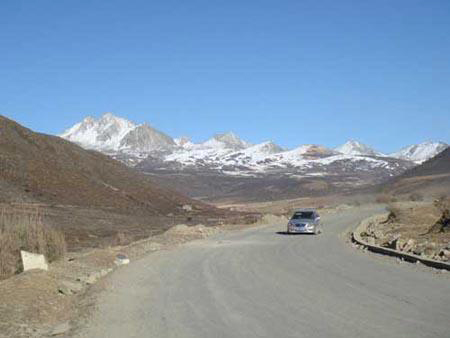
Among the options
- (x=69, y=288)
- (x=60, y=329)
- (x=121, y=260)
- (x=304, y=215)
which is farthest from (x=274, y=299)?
(x=304, y=215)

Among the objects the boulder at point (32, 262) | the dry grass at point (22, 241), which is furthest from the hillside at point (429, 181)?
the boulder at point (32, 262)

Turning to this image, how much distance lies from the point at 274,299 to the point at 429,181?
116 meters

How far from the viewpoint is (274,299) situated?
46.2 feet

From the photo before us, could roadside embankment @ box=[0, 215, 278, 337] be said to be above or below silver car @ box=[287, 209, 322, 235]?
below

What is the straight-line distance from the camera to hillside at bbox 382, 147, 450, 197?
110m

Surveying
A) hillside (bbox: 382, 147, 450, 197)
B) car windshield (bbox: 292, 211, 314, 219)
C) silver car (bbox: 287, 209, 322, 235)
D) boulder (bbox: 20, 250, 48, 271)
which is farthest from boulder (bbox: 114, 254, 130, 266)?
hillside (bbox: 382, 147, 450, 197)

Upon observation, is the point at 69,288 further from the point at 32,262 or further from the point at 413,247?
the point at 413,247

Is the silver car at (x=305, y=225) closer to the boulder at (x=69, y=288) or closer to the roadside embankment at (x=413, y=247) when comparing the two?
the roadside embankment at (x=413, y=247)

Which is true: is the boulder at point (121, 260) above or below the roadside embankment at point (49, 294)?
above

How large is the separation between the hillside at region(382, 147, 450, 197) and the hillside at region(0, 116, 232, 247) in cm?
4003

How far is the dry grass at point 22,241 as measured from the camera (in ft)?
62.0

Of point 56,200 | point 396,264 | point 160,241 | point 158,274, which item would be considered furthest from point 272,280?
point 56,200

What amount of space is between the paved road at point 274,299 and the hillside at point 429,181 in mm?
72389

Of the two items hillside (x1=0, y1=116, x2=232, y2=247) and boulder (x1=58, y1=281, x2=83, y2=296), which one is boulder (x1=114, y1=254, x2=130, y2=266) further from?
hillside (x1=0, y1=116, x2=232, y2=247)
